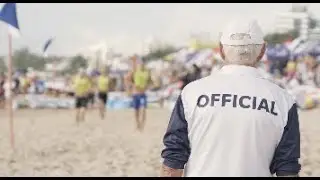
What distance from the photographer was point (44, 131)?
12.0 metres

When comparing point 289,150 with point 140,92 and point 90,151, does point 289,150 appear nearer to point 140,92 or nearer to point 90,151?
point 90,151

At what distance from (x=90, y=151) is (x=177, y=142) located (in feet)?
22.0

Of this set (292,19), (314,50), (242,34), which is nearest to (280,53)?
(314,50)

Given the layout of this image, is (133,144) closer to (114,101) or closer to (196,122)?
(196,122)

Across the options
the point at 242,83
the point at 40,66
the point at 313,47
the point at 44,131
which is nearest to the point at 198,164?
the point at 242,83

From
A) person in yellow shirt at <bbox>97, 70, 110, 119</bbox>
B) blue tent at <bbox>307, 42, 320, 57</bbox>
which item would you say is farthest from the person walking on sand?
blue tent at <bbox>307, 42, 320, 57</bbox>

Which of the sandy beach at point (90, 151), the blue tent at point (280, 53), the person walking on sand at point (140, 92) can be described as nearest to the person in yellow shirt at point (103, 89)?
the sandy beach at point (90, 151)

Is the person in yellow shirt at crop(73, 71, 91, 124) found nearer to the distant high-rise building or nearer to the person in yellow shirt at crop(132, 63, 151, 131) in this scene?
the person in yellow shirt at crop(132, 63, 151, 131)

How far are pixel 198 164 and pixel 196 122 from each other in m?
0.14

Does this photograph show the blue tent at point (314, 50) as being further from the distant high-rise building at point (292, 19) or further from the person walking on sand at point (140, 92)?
the person walking on sand at point (140, 92)

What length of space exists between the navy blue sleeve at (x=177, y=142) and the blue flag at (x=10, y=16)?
679 centimetres

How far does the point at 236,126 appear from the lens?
2.11 m

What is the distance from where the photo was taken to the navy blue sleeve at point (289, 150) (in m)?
2.12

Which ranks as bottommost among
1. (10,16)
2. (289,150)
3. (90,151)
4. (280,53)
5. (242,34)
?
(280,53)
